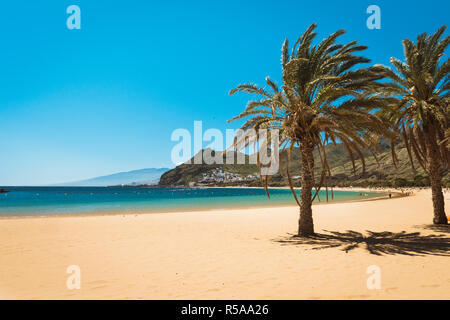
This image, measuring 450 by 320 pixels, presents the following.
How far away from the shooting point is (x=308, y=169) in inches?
425

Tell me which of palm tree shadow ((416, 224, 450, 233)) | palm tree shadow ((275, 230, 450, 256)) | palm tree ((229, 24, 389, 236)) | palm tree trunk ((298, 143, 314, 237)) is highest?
palm tree ((229, 24, 389, 236))

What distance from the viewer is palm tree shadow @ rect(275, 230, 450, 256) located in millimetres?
8028

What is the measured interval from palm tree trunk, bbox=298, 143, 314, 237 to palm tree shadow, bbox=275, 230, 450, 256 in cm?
44

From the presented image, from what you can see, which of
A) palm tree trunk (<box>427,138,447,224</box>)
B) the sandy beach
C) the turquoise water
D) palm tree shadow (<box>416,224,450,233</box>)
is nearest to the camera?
the sandy beach

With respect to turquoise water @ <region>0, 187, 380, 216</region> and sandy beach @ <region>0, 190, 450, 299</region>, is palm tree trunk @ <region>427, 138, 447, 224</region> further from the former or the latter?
turquoise water @ <region>0, 187, 380, 216</region>

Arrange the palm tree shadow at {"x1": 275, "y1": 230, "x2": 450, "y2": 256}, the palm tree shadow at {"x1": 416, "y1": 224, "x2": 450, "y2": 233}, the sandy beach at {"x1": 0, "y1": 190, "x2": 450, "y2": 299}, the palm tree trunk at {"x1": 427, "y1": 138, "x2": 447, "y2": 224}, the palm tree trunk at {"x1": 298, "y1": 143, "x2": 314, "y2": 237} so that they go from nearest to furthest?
1. the sandy beach at {"x1": 0, "y1": 190, "x2": 450, "y2": 299}
2. the palm tree shadow at {"x1": 275, "y1": 230, "x2": 450, "y2": 256}
3. the palm tree trunk at {"x1": 298, "y1": 143, "x2": 314, "y2": 237}
4. the palm tree shadow at {"x1": 416, "y1": 224, "x2": 450, "y2": 233}
5. the palm tree trunk at {"x1": 427, "y1": 138, "x2": 447, "y2": 224}

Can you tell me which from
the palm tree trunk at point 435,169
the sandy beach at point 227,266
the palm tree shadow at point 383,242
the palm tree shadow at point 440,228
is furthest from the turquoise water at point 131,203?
the palm tree trunk at point 435,169

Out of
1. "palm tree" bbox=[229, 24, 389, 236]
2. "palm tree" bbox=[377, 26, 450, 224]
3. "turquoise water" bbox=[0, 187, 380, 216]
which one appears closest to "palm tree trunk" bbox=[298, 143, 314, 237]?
"palm tree" bbox=[229, 24, 389, 236]

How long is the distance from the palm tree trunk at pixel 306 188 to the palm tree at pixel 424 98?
431 cm

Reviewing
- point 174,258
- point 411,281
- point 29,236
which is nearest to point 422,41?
point 411,281

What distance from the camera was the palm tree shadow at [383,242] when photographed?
316 inches

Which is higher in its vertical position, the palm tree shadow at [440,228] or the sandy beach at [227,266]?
the sandy beach at [227,266]

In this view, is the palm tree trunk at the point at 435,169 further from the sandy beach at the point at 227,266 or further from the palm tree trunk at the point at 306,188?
the palm tree trunk at the point at 306,188
